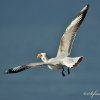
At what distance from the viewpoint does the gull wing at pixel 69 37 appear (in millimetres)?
20156

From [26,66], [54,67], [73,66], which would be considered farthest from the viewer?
[54,67]

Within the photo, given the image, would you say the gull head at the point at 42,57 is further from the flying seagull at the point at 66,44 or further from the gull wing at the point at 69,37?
the gull wing at the point at 69,37

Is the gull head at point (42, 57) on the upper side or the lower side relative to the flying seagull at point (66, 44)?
lower

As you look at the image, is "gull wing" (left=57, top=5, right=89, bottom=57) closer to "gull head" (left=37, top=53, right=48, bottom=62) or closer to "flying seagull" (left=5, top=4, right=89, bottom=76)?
"flying seagull" (left=5, top=4, right=89, bottom=76)

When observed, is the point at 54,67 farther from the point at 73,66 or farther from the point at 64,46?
the point at 73,66

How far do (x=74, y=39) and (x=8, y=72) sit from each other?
373cm

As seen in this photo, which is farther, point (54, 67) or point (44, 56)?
point (44, 56)

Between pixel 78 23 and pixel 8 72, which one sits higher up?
pixel 78 23

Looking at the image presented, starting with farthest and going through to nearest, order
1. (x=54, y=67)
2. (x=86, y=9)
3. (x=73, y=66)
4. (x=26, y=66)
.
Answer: (x=86, y=9) < (x=54, y=67) < (x=26, y=66) < (x=73, y=66)

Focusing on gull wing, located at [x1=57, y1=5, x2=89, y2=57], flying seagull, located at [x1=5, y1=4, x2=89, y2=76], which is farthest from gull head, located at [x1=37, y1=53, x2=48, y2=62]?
gull wing, located at [x1=57, y1=5, x2=89, y2=57]

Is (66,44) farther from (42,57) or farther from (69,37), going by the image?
(42,57)

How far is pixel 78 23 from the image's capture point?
20219mm

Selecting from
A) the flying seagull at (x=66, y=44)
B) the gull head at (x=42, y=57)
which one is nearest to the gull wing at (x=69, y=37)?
the flying seagull at (x=66, y=44)

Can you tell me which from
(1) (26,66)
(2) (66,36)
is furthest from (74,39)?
(1) (26,66)
